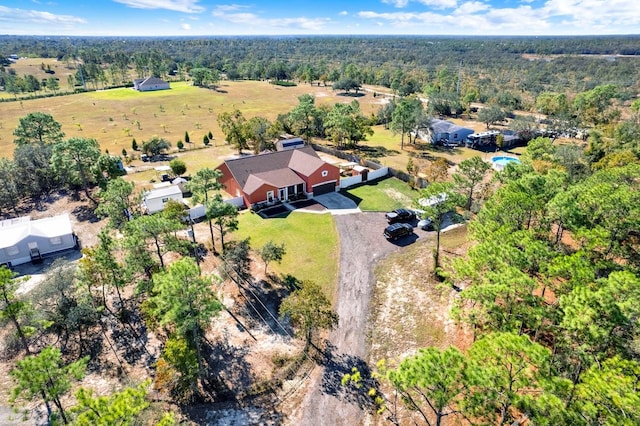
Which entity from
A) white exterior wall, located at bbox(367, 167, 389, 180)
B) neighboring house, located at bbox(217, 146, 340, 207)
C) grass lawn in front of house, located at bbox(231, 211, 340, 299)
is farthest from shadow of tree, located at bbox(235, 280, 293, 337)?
white exterior wall, located at bbox(367, 167, 389, 180)

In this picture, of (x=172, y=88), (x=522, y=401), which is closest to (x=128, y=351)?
(x=522, y=401)

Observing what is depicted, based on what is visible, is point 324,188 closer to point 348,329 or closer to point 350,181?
point 350,181

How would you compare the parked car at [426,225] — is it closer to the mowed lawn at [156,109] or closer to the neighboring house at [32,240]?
the neighboring house at [32,240]

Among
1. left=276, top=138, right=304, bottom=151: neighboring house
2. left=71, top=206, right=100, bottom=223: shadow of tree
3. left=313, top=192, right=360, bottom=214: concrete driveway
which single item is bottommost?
left=313, top=192, right=360, bottom=214: concrete driveway

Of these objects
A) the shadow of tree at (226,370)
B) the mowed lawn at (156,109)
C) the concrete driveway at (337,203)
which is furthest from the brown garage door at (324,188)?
the mowed lawn at (156,109)

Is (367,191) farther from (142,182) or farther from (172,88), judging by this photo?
(172,88)

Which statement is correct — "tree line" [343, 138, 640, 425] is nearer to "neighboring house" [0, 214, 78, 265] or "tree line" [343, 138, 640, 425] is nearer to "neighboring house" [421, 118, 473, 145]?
"neighboring house" [0, 214, 78, 265]

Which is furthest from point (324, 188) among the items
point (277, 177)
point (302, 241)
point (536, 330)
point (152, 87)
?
point (152, 87)
